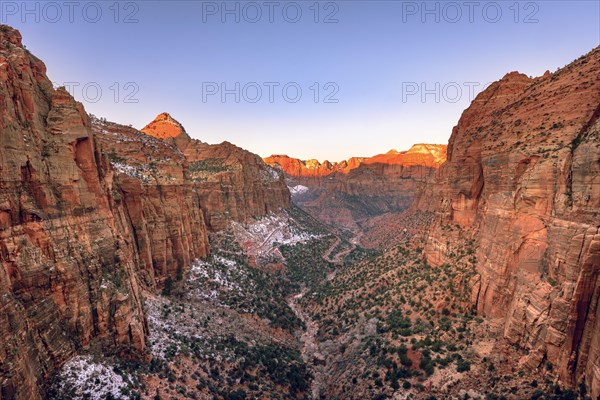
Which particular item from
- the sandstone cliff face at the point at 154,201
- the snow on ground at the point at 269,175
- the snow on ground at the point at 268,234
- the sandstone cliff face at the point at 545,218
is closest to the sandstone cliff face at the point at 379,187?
the snow on ground at the point at 269,175

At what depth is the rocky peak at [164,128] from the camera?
88188mm

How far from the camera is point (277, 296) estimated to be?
173ft

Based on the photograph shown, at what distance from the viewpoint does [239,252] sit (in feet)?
208

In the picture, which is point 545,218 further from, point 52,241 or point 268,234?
point 268,234

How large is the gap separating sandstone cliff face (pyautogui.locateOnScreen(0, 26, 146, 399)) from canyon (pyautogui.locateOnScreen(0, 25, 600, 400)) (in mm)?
110

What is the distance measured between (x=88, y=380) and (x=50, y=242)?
8.84 m

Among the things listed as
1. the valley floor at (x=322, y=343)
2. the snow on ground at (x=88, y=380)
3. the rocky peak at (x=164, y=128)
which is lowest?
the valley floor at (x=322, y=343)

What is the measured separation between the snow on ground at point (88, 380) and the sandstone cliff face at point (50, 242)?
2.54 feet

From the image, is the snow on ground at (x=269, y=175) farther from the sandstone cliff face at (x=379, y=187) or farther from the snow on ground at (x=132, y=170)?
the snow on ground at (x=132, y=170)

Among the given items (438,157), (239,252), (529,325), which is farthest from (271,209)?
(438,157)

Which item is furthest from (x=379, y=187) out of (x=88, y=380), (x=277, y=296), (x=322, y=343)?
(x=88, y=380)

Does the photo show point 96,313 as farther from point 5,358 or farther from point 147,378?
point 5,358

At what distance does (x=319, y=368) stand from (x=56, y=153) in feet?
105

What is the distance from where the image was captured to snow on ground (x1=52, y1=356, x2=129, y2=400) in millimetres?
18969
